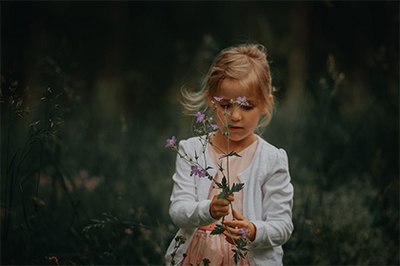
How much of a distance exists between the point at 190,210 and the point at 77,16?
24.0 ft

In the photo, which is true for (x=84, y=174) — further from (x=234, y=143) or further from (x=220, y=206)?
(x=220, y=206)

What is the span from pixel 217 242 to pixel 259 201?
0.81 ft

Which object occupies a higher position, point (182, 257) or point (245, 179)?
point (245, 179)

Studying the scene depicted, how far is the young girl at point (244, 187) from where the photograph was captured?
190 cm

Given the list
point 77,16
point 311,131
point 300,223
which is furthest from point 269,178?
point 77,16

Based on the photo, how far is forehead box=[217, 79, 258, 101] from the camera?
1.97m

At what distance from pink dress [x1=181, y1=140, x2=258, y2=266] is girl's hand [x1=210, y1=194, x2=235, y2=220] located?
20 centimetres

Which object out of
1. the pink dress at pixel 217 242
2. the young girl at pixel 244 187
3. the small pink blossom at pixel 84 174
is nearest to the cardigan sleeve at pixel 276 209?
the young girl at pixel 244 187

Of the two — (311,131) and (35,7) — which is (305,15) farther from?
(35,7)

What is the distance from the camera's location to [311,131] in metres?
4.49

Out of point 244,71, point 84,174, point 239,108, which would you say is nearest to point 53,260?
point 239,108

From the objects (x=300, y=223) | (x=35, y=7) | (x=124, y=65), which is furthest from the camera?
(x=124, y=65)

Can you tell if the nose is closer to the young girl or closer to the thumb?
the young girl

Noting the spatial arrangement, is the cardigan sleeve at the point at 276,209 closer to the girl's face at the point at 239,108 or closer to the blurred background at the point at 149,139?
the girl's face at the point at 239,108
